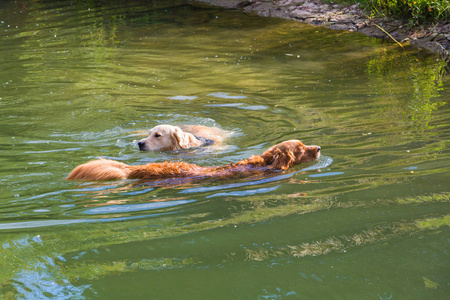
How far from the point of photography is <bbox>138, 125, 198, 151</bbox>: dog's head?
8.34 meters

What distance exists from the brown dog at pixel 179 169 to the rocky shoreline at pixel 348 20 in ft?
24.3

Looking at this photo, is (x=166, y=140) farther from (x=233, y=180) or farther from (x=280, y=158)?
(x=233, y=180)

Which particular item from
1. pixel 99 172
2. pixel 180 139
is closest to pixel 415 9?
A: pixel 180 139

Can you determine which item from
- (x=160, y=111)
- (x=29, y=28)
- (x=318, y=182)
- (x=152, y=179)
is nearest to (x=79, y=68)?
(x=160, y=111)

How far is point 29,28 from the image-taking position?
63.7 feet

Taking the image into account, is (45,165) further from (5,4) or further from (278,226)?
(5,4)

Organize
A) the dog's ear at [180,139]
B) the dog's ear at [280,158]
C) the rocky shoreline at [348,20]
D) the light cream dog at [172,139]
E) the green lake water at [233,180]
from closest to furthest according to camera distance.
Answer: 1. the green lake water at [233,180]
2. the dog's ear at [280,158]
3. the light cream dog at [172,139]
4. the dog's ear at [180,139]
5. the rocky shoreline at [348,20]

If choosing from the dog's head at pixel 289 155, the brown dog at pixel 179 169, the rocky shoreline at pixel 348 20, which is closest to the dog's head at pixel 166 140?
the brown dog at pixel 179 169

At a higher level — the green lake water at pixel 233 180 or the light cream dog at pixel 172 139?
the green lake water at pixel 233 180

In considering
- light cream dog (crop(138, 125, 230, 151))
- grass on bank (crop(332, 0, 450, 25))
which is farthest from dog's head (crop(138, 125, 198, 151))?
grass on bank (crop(332, 0, 450, 25))

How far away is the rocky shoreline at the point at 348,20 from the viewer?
14.3 m

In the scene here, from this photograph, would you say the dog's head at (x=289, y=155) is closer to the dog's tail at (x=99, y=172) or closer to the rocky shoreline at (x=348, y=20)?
the dog's tail at (x=99, y=172)

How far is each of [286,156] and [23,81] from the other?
25.6 ft

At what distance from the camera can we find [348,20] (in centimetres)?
1744
